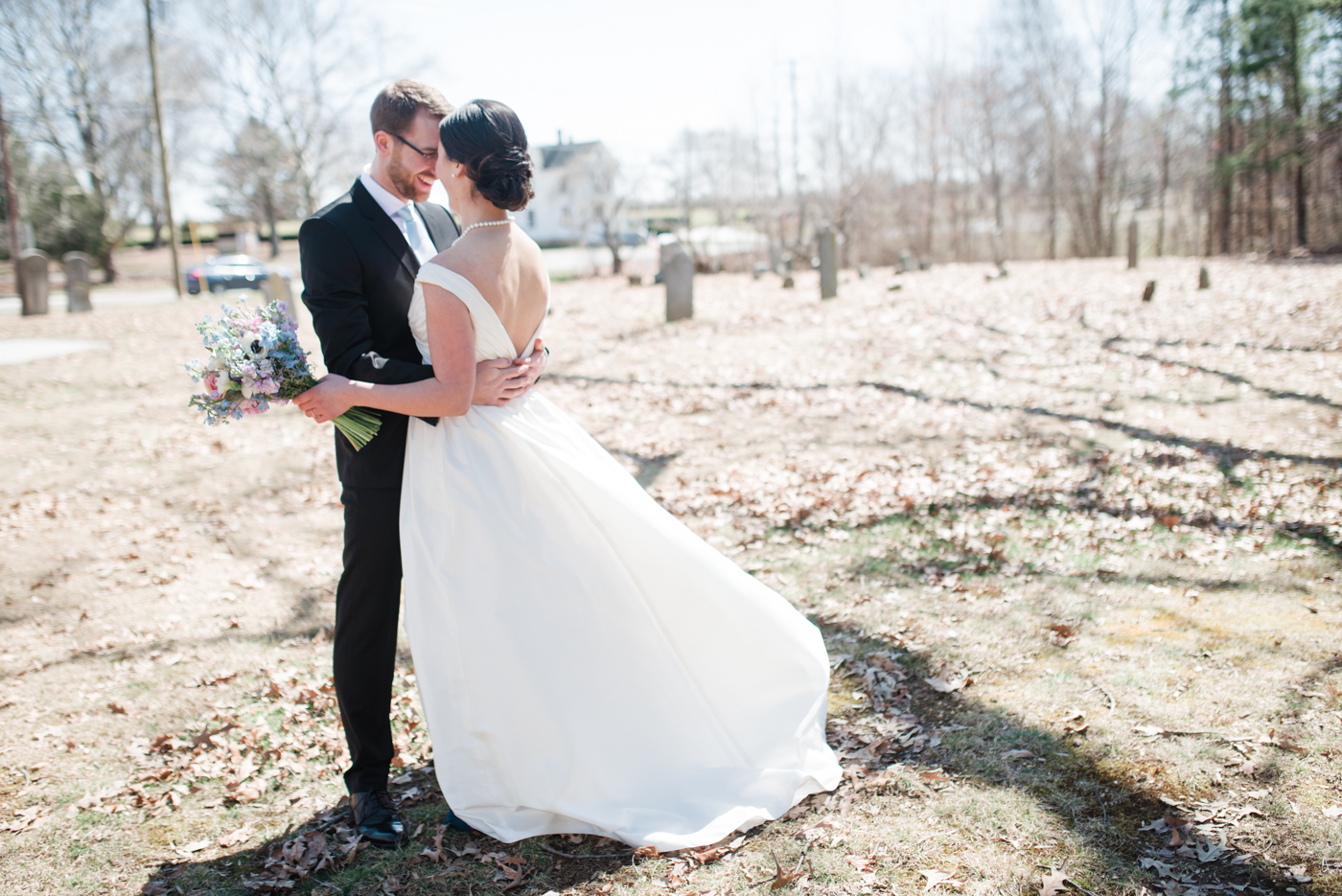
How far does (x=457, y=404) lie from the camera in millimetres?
2754

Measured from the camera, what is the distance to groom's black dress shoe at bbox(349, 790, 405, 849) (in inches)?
122

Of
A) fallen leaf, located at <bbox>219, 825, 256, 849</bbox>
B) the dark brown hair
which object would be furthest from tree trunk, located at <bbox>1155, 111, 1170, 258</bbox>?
fallen leaf, located at <bbox>219, 825, 256, 849</bbox>

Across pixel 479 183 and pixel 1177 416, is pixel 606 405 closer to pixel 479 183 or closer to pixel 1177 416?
pixel 1177 416

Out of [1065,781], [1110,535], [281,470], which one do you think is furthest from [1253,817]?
[281,470]

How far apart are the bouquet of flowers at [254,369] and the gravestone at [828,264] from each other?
15340mm

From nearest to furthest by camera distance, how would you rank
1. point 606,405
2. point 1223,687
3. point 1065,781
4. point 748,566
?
point 1065,781
point 1223,687
point 748,566
point 606,405

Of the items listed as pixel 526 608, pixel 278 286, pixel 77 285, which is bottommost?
pixel 526 608

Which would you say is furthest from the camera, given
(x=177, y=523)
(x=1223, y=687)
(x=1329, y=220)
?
(x=1329, y=220)

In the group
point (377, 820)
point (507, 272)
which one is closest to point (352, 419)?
point (507, 272)

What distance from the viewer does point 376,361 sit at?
2771 millimetres

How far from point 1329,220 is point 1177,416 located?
1838 cm

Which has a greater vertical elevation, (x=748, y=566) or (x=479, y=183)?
(x=479, y=183)

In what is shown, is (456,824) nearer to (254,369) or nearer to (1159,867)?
(254,369)

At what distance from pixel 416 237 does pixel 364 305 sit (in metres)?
0.44
